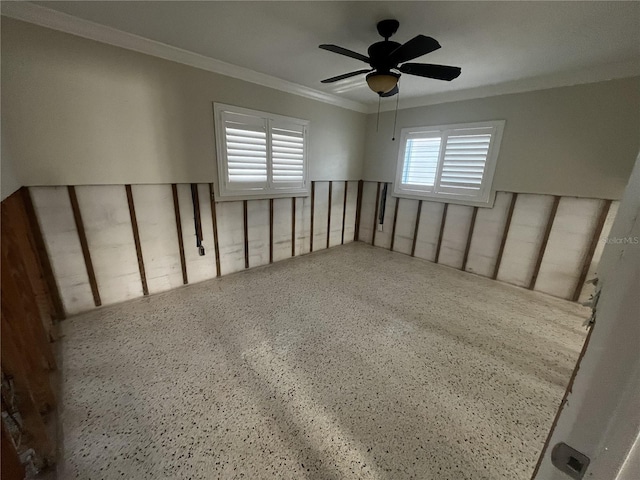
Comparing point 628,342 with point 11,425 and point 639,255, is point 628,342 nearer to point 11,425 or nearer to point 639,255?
point 639,255

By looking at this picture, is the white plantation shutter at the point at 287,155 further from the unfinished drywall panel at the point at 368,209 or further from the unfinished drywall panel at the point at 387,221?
the unfinished drywall panel at the point at 387,221

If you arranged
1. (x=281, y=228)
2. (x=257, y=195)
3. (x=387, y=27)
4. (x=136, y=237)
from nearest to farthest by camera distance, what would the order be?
(x=387, y=27)
(x=136, y=237)
(x=257, y=195)
(x=281, y=228)

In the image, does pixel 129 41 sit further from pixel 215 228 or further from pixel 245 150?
pixel 215 228

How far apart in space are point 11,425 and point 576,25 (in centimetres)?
438

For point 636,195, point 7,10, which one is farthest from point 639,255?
point 7,10

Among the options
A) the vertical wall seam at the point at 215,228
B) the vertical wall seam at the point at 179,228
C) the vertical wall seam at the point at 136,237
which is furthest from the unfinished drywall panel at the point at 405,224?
the vertical wall seam at the point at 136,237

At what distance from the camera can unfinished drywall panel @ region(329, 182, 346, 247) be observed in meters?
4.82

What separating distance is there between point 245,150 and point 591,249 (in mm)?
4520

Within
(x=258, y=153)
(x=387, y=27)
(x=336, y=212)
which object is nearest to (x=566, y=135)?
(x=387, y=27)

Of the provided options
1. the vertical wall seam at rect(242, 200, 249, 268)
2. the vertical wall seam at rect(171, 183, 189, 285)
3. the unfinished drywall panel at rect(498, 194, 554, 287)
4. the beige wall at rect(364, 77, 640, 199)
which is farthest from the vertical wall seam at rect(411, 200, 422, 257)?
the vertical wall seam at rect(171, 183, 189, 285)

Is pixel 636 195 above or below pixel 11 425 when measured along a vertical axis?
above

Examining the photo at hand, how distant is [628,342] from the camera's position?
0.37 m

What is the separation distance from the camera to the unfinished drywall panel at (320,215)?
14.9 ft

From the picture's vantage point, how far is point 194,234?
10.6 ft
